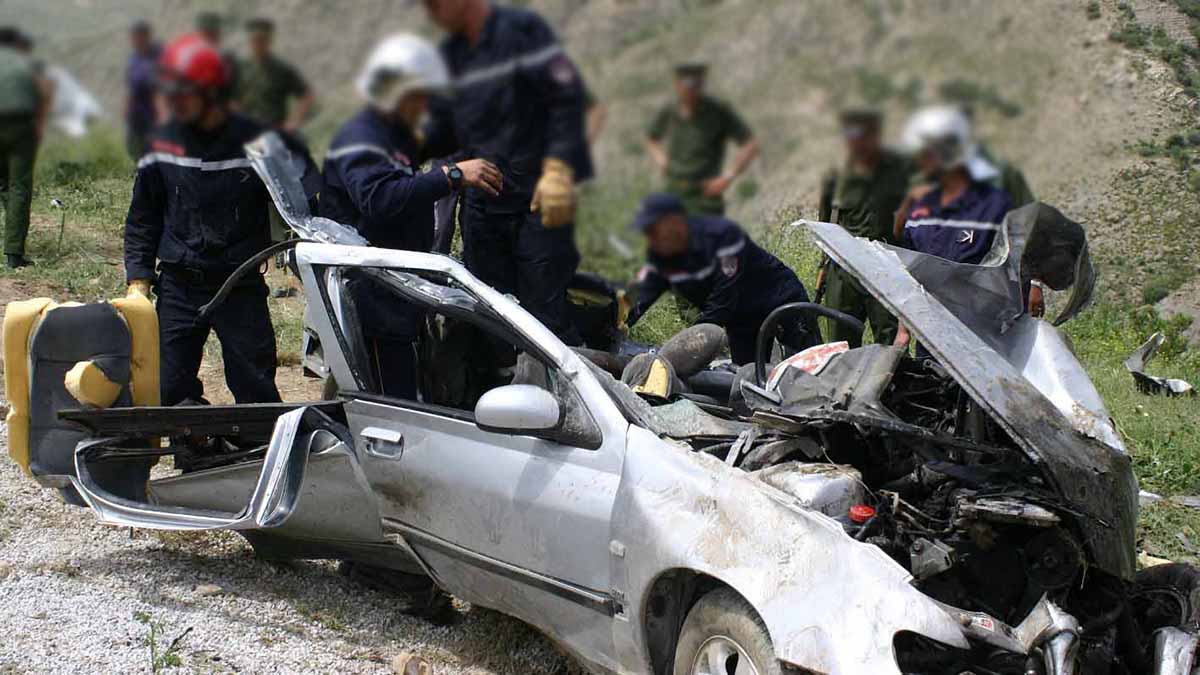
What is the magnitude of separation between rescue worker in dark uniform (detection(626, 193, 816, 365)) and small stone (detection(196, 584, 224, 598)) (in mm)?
1949

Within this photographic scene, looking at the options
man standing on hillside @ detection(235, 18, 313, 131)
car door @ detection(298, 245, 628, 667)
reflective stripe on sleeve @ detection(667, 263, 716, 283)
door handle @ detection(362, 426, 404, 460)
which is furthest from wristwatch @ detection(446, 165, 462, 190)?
man standing on hillside @ detection(235, 18, 313, 131)

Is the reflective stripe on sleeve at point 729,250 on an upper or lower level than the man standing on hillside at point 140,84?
lower

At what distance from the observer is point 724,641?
3150 millimetres

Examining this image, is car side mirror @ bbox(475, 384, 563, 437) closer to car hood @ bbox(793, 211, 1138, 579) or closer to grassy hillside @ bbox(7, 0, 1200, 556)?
grassy hillside @ bbox(7, 0, 1200, 556)

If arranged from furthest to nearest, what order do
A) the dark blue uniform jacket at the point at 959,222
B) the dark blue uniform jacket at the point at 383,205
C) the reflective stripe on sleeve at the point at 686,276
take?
the reflective stripe on sleeve at the point at 686,276
the dark blue uniform jacket at the point at 383,205
the dark blue uniform jacket at the point at 959,222

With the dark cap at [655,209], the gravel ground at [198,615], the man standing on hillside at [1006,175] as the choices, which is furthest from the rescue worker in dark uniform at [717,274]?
the gravel ground at [198,615]

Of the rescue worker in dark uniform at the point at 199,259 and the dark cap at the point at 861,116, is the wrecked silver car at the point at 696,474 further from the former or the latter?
the dark cap at the point at 861,116

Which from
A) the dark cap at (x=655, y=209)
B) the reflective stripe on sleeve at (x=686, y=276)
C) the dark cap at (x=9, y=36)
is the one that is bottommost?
the reflective stripe on sleeve at (x=686, y=276)

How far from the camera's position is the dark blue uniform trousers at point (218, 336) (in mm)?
5309

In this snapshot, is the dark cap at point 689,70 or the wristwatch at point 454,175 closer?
the dark cap at point 689,70

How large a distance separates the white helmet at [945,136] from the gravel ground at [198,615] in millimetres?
2183

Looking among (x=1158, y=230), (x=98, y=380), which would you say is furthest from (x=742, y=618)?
(x=1158, y=230)

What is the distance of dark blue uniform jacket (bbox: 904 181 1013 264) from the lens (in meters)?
3.76

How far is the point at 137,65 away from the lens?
221 centimetres
